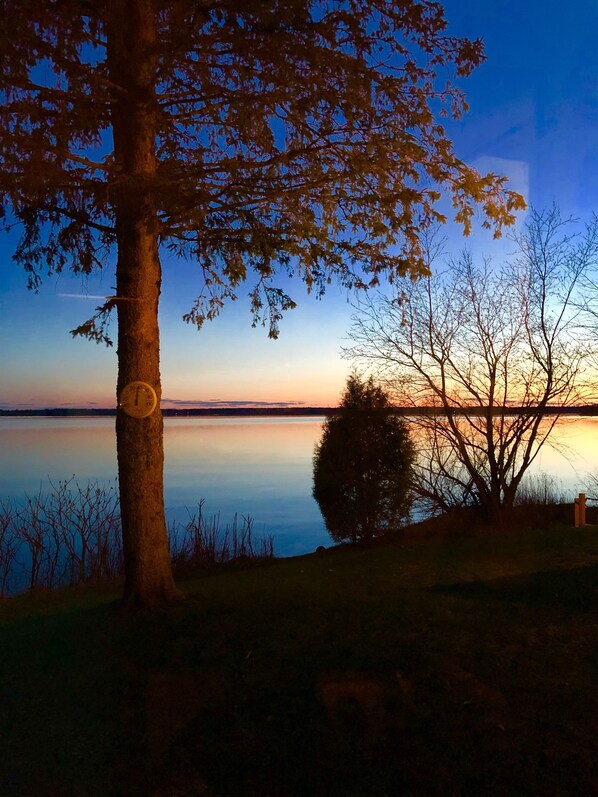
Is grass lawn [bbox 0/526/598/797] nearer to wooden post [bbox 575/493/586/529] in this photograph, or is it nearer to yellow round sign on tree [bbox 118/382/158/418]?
yellow round sign on tree [bbox 118/382/158/418]

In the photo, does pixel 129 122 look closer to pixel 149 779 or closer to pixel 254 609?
pixel 254 609

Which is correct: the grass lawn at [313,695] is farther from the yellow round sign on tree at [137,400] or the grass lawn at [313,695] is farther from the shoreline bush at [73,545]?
the shoreline bush at [73,545]

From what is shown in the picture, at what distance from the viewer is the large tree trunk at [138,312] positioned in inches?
253

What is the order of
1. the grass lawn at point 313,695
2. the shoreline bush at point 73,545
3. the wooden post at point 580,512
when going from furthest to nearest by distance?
the wooden post at point 580,512 → the shoreline bush at point 73,545 → the grass lawn at point 313,695

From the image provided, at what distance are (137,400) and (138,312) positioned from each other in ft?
3.05

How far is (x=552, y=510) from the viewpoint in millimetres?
16109

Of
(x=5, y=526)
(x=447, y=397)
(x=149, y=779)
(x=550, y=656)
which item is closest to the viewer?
(x=149, y=779)

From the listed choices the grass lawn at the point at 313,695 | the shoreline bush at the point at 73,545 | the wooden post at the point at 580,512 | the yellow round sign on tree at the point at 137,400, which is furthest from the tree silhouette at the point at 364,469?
the yellow round sign on tree at the point at 137,400

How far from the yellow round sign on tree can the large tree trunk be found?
3.8 inches

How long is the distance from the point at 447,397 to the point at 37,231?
31.6 ft

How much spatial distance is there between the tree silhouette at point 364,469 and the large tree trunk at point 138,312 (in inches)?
246

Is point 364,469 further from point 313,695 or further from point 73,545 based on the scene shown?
point 313,695

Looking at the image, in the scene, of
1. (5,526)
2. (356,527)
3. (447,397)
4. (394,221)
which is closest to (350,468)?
(356,527)

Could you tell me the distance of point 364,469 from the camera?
40.9 feet
